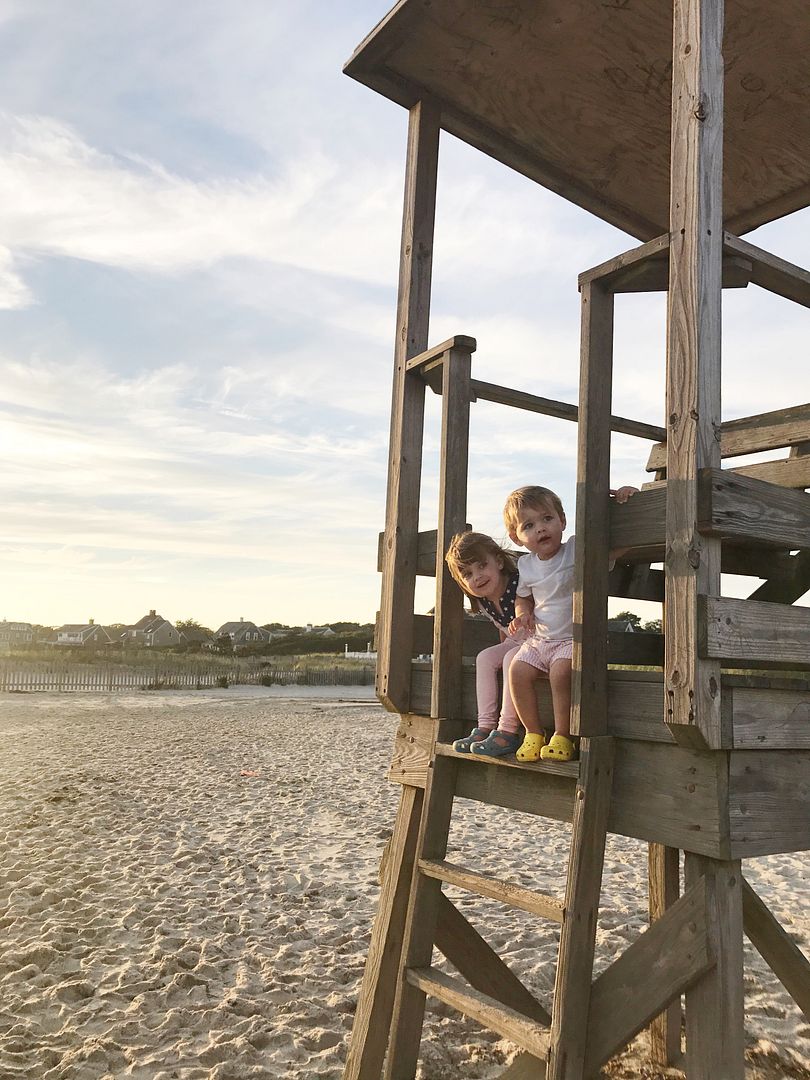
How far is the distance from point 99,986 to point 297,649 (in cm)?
7291

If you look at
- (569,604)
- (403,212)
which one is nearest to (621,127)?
(403,212)

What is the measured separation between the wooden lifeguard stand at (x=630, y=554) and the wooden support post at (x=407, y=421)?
Answer: 14mm

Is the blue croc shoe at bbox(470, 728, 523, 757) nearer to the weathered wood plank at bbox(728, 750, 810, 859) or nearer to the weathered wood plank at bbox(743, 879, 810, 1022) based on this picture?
the weathered wood plank at bbox(728, 750, 810, 859)

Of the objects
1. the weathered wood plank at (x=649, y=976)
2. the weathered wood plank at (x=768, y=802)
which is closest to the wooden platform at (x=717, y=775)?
the weathered wood plank at (x=768, y=802)

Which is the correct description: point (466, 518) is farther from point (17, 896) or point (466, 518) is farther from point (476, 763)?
point (17, 896)

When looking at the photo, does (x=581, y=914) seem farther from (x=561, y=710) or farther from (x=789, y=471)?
(x=789, y=471)

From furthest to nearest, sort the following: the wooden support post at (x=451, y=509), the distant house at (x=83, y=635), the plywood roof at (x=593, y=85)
Result: the distant house at (x=83, y=635)
the plywood roof at (x=593, y=85)
the wooden support post at (x=451, y=509)

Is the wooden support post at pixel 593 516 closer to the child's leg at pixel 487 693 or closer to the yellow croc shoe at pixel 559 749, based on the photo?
the yellow croc shoe at pixel 559 749

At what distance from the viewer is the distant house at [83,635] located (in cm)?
8547

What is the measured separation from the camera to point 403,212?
14.9 ft

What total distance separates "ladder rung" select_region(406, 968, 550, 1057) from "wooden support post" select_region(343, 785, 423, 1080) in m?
0.39

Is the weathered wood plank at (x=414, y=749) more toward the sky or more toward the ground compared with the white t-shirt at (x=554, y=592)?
more toward the ground

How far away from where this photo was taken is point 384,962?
3846 millimetres

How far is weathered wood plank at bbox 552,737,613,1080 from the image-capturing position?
9.46ft
